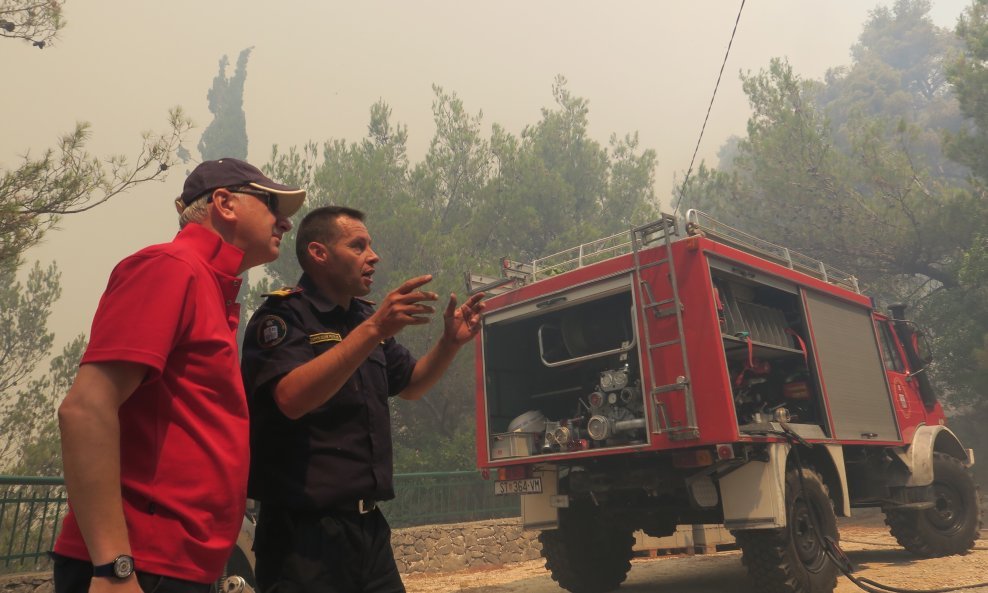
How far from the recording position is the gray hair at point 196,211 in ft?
5.84

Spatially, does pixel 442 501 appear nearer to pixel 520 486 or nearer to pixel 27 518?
pixel 520 486

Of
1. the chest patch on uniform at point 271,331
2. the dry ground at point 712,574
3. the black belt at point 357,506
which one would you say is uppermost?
the chest patch on uniform at point 271,331

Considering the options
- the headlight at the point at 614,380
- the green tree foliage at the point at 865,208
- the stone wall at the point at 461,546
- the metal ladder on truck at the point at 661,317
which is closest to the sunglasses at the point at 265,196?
the metal ladder on truck at the point at 661,317

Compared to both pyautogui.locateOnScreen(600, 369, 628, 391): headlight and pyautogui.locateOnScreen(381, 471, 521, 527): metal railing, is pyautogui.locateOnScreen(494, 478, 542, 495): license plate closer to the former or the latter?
pyautogui.locateOnScreen(600, 369, 628, 391): headlight

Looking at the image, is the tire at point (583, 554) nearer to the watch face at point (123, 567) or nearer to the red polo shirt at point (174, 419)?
the red polo shirt at point (174, 419)

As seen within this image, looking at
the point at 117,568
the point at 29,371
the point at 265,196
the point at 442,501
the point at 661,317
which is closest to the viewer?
the point at 117,568

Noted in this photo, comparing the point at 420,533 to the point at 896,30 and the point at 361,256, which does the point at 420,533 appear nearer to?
the point at 361,256

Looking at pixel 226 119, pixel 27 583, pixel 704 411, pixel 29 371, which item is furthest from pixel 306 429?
pixel 226 119

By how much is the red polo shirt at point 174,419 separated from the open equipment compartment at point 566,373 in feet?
16.2

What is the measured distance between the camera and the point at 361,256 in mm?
2230

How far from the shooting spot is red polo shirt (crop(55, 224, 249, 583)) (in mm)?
1358

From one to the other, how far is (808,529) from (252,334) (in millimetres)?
5580

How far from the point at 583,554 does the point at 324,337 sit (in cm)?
575

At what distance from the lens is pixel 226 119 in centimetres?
8712
